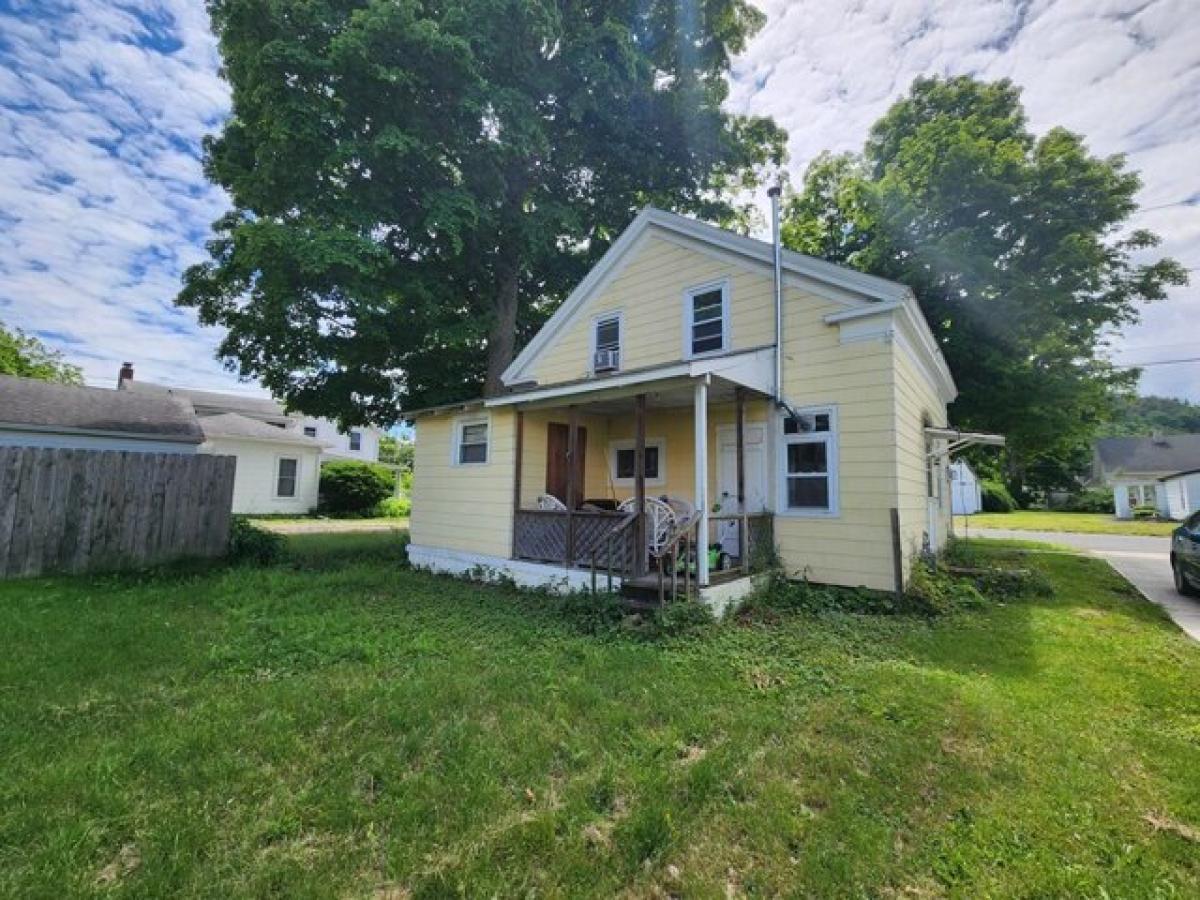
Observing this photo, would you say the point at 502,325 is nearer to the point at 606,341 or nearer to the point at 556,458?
the point at 606,341

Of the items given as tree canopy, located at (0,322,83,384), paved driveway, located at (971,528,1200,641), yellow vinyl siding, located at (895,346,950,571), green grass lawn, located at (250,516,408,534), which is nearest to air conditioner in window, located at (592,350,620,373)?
yellow vinyl siding, located at (895,346,950,571)

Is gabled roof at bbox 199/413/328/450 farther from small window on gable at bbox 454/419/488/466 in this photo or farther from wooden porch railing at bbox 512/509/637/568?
wooden porch railing at bbox 512/509/637/568

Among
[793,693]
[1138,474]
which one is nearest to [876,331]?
[793,693]

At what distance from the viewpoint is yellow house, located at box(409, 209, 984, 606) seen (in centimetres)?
736

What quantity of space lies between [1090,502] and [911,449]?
4000 cm

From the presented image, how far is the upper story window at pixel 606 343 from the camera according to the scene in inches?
428

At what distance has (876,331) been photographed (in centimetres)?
767

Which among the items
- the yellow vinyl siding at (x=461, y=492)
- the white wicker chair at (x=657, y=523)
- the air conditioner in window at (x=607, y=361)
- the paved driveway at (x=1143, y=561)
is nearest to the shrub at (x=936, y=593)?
the paved driveway at (x=1143, y=561)

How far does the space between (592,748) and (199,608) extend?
620 cm

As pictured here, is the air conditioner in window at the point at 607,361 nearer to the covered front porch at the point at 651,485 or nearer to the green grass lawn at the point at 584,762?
the covered front porch at the point at 651,485

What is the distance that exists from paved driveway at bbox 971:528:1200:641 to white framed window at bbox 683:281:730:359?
7.56 metres

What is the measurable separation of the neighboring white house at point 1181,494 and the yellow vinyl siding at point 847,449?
103 ft

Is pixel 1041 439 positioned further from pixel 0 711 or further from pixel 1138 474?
pixel 1138 474

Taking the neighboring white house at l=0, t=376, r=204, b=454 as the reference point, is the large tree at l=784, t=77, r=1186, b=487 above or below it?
above
